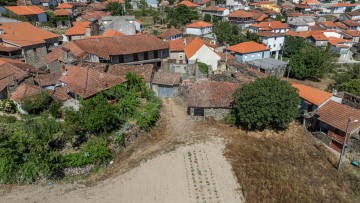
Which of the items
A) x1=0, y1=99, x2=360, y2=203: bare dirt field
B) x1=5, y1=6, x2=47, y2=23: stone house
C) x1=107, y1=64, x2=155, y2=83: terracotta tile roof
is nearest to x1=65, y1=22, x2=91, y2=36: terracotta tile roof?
x1=5, y1=6, x2=47, y2=23: stone house

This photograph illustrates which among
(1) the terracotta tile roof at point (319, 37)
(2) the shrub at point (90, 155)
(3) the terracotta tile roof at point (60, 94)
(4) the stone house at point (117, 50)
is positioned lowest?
(2) the shrub at point (90, 155)

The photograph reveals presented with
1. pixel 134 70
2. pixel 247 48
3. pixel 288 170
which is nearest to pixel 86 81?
pixel 134 70

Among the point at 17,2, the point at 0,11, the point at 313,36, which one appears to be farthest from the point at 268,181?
the point at 17,2

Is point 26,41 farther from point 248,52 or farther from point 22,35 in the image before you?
point 248,52

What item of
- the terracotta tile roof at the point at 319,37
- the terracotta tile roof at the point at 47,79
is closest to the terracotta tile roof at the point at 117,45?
the terracotta tile roof at the point at 47,79

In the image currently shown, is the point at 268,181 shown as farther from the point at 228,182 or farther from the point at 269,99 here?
the point at 269,99

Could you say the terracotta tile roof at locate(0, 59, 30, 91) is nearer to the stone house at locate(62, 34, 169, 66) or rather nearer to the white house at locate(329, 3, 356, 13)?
the stone house at locate(62, 34, 169, 66)

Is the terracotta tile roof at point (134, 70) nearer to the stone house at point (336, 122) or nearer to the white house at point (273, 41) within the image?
the stone house at point (336, 122)
